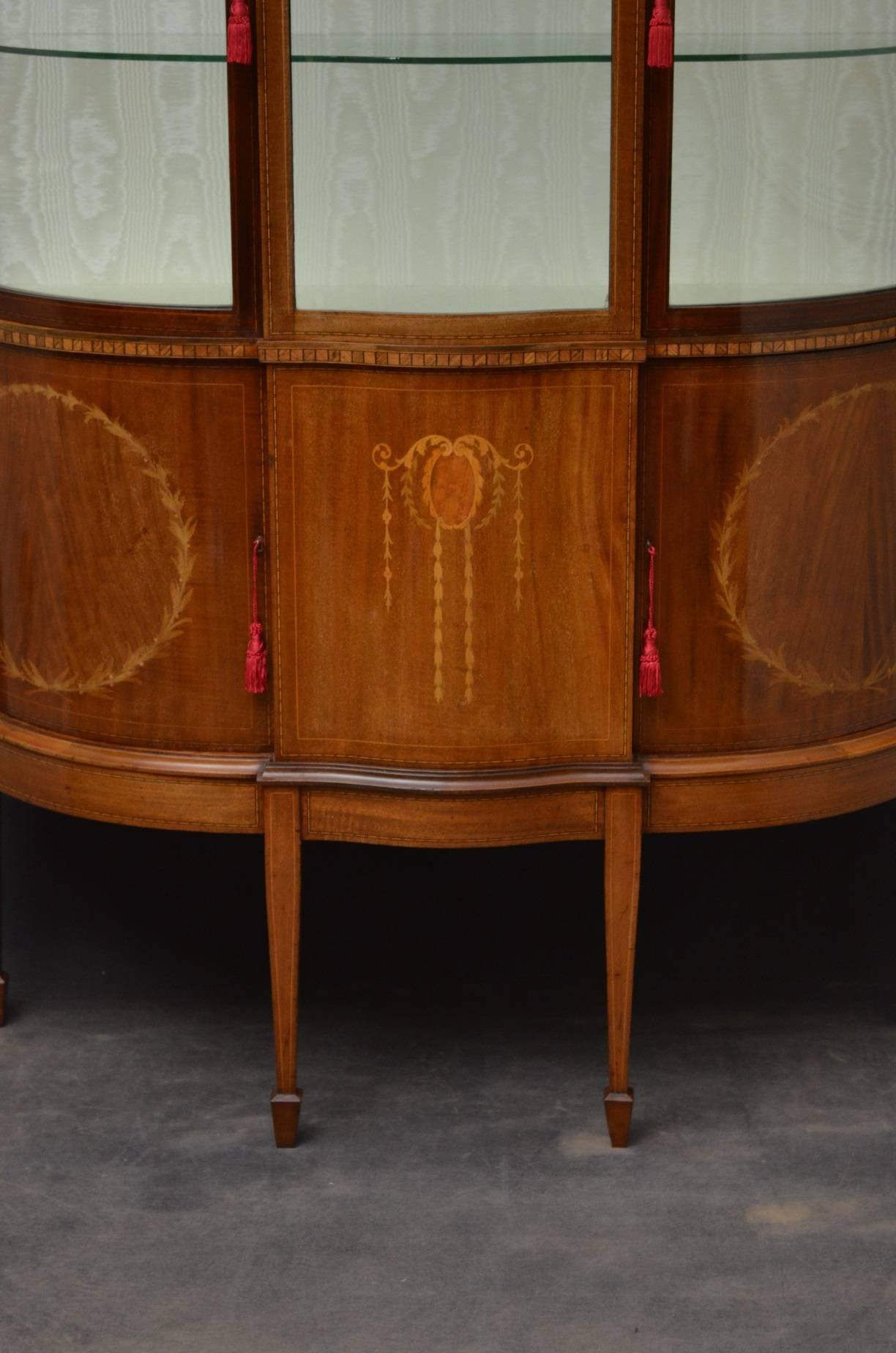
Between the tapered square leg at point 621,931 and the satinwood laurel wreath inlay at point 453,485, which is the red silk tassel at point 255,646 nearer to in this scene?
the satinwood laurel wreath inlay at point 453,485

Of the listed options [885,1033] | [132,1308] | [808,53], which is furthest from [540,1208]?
[808,53]

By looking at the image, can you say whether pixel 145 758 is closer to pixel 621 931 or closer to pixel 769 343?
pixel 621 931

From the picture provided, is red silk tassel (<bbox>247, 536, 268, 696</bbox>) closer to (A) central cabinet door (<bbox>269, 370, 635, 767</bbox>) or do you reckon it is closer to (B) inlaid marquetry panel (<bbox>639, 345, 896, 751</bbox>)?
(A) central cabinet door (<bbox>269, 370, 635, 767</bbox>)

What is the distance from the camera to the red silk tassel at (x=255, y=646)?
9.79 feet

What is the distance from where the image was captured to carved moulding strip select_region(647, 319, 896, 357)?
9.57 ft

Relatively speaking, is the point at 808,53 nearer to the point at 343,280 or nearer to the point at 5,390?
the point at 343,280

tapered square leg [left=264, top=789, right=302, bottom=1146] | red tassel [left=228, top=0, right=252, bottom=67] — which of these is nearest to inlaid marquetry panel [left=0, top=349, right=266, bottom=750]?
tapered square leg [left=264, top=789, right=302, bottom=1146]

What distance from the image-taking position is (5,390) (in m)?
3.11

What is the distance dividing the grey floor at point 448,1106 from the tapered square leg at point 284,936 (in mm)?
69

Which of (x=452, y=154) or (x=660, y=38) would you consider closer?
(x=660, y=38)

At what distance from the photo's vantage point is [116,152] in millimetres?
3000

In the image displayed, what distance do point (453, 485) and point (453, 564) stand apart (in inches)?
4.1

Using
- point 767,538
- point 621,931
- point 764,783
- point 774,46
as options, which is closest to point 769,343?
point 767,538

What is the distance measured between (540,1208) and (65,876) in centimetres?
139
